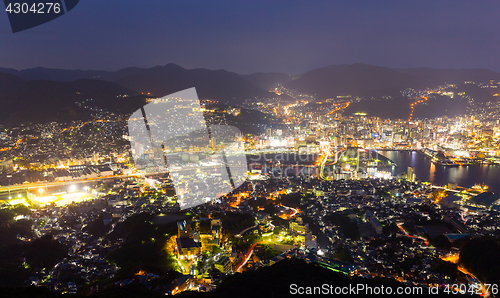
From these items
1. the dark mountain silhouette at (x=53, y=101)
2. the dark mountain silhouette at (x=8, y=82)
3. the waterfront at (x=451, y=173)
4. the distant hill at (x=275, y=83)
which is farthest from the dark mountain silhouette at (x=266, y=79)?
the dark mountain silhouette at (x=8, y=82)

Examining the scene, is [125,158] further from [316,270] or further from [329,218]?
[316,270]

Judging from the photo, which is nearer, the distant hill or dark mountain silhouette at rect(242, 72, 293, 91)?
the distant hill

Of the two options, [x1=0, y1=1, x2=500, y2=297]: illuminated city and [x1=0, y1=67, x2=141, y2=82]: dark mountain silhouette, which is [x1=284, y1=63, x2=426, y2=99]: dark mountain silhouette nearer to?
[x1=0, y1=1, x2=500, y2=297]: illuminated city

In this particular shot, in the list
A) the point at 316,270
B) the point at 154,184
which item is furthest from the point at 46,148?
the point at 316,270

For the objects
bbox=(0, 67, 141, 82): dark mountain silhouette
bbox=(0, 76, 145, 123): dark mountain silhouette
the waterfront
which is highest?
bbox=(0, 67, 141, 82): dark mountain silhouette

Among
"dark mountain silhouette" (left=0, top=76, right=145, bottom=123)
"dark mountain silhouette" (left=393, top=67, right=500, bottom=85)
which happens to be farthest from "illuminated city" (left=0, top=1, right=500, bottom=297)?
"dark mountain silhouette" (left=393, top=67, right=500, bottom=85)

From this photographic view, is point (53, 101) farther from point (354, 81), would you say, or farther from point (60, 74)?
point (354, 81)

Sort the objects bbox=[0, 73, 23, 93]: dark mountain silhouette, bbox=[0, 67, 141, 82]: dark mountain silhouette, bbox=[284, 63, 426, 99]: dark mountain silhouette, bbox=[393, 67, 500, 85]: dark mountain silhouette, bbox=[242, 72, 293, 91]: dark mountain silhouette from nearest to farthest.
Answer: bbox=[0, 73, 23, 93]: dark mountain silhouette < bbox=[0, 67, 141, 82]: dark mountain silhouette < bbox=[393, 67, 500, 85]: dark mountain silhouette < bbox=[284, 63, 426, 99]: dark mountain silhouette < bbox=[242, 72, 293, 91]: dark mountain silhouette
